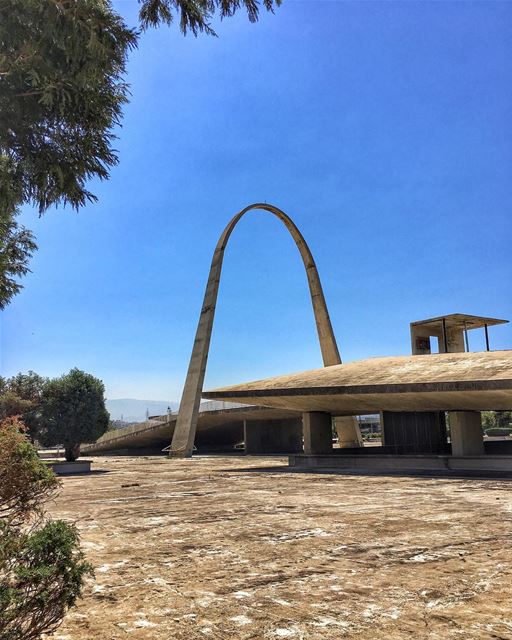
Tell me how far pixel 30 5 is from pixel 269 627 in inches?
255

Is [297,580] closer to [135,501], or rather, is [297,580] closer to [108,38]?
[108,38]

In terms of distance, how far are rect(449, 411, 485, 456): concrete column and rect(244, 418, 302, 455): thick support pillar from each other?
26.2m

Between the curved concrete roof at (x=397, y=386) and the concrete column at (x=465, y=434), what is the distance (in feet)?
1.33

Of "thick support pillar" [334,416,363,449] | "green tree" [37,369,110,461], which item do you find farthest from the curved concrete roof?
"thick support pillar" [334,416,363,449]

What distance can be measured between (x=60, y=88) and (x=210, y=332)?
127 feet

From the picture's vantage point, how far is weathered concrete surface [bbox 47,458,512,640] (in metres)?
5.07

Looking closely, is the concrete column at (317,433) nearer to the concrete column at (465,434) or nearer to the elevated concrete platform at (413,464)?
the elevated concrete platform at (413,464)

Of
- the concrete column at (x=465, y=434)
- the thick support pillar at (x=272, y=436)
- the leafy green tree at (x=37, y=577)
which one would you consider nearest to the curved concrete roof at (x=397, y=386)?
the concrete column at (x=465, y=434)

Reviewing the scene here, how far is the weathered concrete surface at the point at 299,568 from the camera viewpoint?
5.07 metres

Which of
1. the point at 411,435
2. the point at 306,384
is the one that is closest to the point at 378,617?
the point at 306,384

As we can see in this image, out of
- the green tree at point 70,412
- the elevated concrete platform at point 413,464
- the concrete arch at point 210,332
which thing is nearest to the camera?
the elevated concrete platform at point 413,464

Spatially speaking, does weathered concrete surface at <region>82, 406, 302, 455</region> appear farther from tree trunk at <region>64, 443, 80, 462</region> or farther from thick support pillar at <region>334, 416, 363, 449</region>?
tree trunk at <region>64, 443, 80, 462</region>

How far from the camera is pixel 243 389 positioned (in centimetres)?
2558

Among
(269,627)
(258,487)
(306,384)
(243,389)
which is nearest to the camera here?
(269,627)
